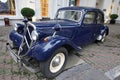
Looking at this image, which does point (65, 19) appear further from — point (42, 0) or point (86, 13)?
point (42, 0)

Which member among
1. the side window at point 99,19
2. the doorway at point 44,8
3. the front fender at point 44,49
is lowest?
the front fender at point 44,49

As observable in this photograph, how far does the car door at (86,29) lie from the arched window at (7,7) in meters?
6.65

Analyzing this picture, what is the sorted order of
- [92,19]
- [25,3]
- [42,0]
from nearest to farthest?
[92,19]
[25,3]
[42,0]

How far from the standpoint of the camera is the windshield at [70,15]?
4.00m

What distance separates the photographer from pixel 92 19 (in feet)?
14.9

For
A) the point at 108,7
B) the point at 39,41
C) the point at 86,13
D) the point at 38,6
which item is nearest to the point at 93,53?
the point at 86,13

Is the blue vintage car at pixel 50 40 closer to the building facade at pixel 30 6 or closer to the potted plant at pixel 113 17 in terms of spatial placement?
the building facade at pixel 30 6

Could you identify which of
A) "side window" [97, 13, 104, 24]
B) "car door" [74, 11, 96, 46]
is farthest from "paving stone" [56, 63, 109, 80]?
"side window" [97, 13, 104, 24]

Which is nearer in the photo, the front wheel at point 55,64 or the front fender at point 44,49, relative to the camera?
the front fender at point 44,49

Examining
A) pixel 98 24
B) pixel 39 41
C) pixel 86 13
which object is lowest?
pixel 39 41

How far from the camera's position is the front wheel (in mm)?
2788

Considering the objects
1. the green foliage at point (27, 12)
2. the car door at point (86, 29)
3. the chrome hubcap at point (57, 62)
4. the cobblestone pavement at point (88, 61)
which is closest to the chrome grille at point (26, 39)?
the cobblestone pavement at point (88, 61)

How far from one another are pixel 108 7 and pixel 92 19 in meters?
11.5

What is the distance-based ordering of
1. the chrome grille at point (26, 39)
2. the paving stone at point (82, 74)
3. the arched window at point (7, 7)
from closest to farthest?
the chrome grille at point (26, 39), the paving stone at point (82, 74), the arched window at point (7, 7)
